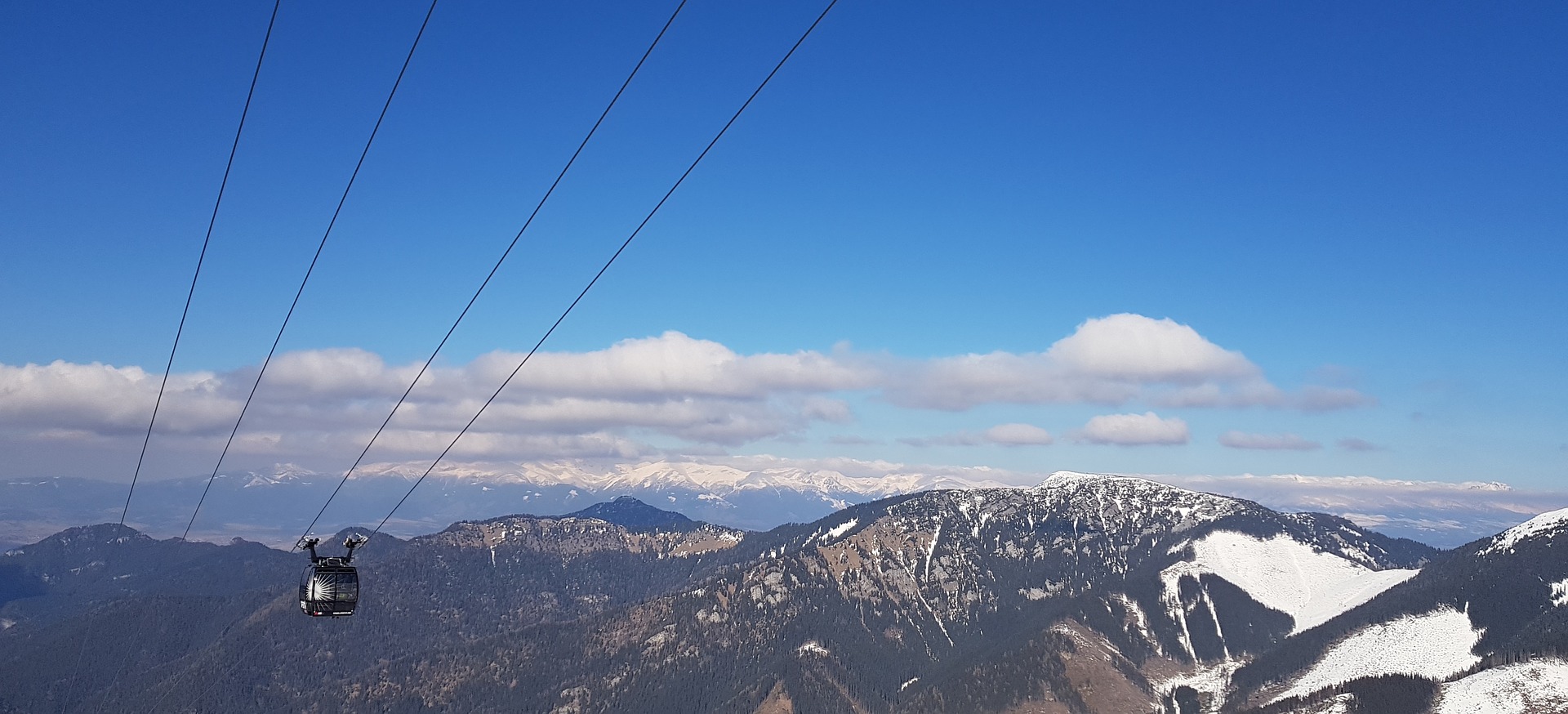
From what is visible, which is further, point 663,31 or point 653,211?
point 653,211

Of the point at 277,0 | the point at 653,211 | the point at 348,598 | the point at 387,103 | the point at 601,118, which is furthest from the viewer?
the point at 348,598

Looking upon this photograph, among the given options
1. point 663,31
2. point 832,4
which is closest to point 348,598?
point 663,31

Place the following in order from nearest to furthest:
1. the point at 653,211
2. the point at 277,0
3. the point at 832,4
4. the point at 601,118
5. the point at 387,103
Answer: the point at 832,4
the point at 277,0
the point at 601,118
the point at 387,103
the point at 653,211

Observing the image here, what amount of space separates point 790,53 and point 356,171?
62.6ft

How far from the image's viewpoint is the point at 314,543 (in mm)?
51094

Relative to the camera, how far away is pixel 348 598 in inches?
2178

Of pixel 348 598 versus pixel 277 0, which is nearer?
pixel 277 0

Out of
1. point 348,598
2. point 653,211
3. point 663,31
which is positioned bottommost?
point 348,598

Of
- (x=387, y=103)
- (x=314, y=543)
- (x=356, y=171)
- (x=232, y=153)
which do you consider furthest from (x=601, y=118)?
(x=314, y=543)

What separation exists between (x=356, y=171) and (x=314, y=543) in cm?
2261

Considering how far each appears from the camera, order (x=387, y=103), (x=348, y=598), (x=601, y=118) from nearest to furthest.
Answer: (x=601, y=118) < (x=387, y=103) < (x=348, y=598)

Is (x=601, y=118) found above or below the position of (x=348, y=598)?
above

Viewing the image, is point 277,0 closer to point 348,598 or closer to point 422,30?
point 422,30

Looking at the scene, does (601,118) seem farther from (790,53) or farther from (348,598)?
(348,598)
